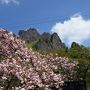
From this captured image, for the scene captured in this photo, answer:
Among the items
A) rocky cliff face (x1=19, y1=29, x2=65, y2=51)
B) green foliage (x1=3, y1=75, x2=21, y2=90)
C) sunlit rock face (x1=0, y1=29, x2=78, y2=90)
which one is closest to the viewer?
sunlit rock face (x1=0, y1=29, x2=78, y2=90)

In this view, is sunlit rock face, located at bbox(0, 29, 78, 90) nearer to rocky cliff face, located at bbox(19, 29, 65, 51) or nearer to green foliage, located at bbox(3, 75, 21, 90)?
green foliage, located at bbox(3, 75, 21, 90)

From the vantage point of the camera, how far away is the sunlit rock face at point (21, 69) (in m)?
20.7

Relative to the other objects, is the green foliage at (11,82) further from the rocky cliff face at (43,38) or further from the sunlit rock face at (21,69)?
the rocky cliff face at (43,38)

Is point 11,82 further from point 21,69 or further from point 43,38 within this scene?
point 43,38

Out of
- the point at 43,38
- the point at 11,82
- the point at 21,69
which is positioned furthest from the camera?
the point at 43,38

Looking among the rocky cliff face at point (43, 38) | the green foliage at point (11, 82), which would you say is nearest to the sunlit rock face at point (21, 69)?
the green foliage at point (11, 82)

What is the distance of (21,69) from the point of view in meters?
21.0

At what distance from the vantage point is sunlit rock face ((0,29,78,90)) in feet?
67.8

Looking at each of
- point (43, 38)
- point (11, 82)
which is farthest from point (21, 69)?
point (43, 38)

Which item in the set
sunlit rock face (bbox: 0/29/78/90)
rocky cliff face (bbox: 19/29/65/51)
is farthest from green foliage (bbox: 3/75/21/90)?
rocky cliff face (bbox: 19/29/65/51)

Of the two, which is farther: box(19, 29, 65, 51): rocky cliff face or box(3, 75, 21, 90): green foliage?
box(19, 29, 65, 51): rocky cliff face

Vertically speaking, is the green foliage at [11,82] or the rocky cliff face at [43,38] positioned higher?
the rocky cliff face at [43,38]

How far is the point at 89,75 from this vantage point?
60625 millimetres

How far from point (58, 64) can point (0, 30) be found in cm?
815
